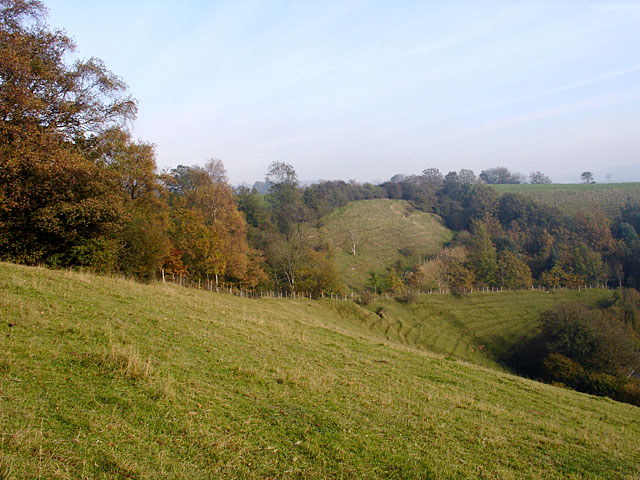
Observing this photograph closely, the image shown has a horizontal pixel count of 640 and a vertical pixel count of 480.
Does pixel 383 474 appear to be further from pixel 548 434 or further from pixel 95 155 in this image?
pixel 95 155

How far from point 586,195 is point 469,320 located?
277 feet

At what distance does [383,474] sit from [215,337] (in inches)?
318

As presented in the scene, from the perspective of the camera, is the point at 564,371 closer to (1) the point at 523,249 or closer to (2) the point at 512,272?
(2) the point at 512,272

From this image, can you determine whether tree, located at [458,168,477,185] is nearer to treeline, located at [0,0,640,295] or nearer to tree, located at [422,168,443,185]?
tree, located at [422,168,443,185]

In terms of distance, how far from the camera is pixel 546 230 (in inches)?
3477

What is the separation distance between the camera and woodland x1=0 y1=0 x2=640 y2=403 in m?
17.2

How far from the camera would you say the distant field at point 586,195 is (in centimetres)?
9879

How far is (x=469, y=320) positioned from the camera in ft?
167

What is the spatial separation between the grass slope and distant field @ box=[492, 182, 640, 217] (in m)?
105

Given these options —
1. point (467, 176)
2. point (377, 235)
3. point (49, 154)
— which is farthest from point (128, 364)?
point (467, 176)

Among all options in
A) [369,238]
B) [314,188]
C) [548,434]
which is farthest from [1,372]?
[314,188]

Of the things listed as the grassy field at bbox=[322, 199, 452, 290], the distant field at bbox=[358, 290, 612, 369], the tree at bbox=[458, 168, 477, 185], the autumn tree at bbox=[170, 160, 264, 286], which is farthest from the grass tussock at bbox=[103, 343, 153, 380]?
the tree at bbox=[458, 168, 477, 185]

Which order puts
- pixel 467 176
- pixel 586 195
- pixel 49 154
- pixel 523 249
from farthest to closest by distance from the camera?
pixel 467 176 < pixel 586 195 < pixel 523 249 < pixel 49 154

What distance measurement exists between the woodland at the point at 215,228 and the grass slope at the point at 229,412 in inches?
205
